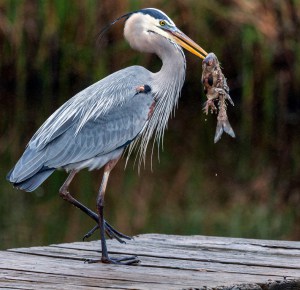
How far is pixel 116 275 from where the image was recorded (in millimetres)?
4199

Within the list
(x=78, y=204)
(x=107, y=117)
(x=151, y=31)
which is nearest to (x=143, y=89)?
(x=107, y=117)

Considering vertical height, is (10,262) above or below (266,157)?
above

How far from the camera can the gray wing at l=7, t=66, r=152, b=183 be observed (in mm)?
4891

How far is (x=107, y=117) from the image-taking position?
5.14 meters

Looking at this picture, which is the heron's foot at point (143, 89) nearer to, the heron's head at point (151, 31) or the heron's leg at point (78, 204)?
the heron's head at point (151, 31)

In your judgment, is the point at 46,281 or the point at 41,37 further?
the point at 41,37

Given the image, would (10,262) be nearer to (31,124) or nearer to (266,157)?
(266,157)

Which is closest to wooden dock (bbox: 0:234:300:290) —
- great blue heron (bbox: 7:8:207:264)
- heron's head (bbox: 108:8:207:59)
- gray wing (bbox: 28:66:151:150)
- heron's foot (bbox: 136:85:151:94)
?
great blue heron (bbox: 7:8:207:264)

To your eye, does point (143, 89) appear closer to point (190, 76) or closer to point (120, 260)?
point (120, 260)

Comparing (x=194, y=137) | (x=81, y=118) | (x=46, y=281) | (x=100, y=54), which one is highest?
(x=81, y=118)

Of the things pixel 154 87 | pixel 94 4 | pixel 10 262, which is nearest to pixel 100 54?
pixel 94 4

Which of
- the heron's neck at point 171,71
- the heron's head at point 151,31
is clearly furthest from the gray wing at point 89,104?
the heron's head at point 151,31

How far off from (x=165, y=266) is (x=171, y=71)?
1.24m

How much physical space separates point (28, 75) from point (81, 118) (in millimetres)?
8884
